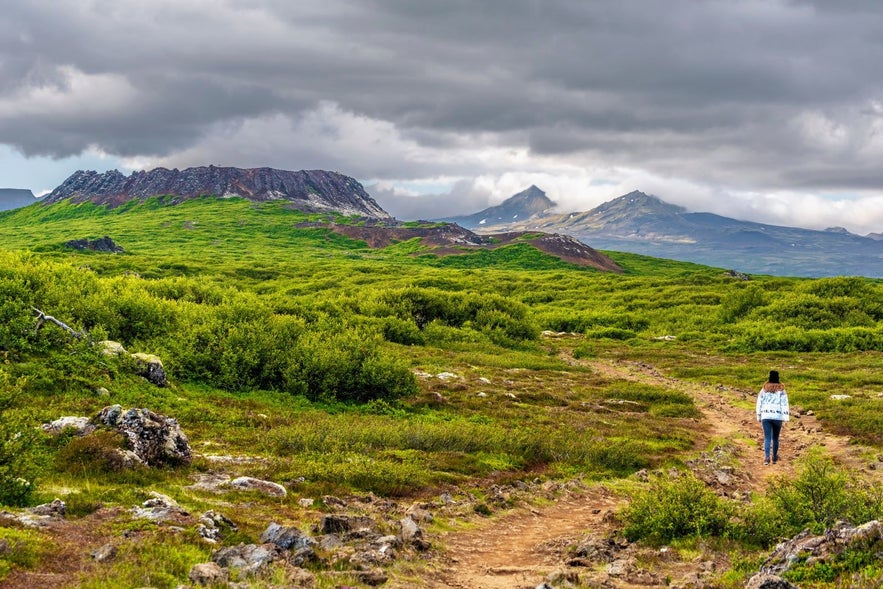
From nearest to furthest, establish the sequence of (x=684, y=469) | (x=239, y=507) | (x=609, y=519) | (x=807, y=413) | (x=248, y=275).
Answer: (x=239, y=507) → (x=609, y=519) → (x=684, y=469) → (x=807, y=413) → (x=248, y=275)

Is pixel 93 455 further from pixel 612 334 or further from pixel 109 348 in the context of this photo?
pixel 612 334

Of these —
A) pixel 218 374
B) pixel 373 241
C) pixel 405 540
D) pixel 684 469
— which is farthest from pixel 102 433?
pixel 373 241

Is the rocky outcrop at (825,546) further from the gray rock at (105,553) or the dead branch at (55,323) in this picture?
the dead branch at (55,323)

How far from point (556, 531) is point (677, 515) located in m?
2.44

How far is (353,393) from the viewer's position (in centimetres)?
2341

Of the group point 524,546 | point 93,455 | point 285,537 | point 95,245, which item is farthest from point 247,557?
Answer: point 95,245

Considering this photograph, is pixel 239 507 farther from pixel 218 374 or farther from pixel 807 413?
pixel 807 413

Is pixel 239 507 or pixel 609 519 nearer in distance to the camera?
pixel 239 507

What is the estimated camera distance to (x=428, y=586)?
906 cm

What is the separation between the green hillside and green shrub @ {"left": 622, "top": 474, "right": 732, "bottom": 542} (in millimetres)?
221

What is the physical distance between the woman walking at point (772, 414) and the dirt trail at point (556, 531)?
0.55 metres

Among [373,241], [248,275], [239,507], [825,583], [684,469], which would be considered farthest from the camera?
[373,241]

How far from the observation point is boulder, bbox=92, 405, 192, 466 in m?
12.8

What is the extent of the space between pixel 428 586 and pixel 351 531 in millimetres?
1925
